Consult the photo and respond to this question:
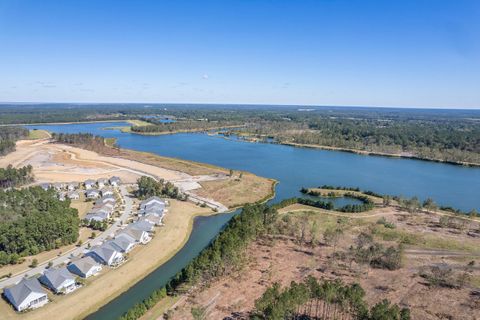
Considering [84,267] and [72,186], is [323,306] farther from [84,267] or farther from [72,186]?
[72,186]

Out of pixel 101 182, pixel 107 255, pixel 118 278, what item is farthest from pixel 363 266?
pixel 101 182

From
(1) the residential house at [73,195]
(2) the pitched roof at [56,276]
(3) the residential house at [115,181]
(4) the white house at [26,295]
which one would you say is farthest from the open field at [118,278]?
(3) the residential house at [115,181]

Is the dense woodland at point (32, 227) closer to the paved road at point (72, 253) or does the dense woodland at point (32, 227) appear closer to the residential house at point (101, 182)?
the paved road at point (72, 253)

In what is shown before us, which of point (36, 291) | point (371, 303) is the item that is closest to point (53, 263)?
point (36, 291)

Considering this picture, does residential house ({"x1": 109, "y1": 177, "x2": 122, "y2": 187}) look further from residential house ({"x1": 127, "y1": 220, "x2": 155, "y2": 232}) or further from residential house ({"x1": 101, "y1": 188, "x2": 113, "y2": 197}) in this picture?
residential house ({"x1": 127, "y1": 220, "x2": 155, "y2": 232})

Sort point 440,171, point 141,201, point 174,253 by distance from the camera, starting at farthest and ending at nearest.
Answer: point 440,171 → point 141,201 → point 174,253

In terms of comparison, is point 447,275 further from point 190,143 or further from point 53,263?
point 190,143
